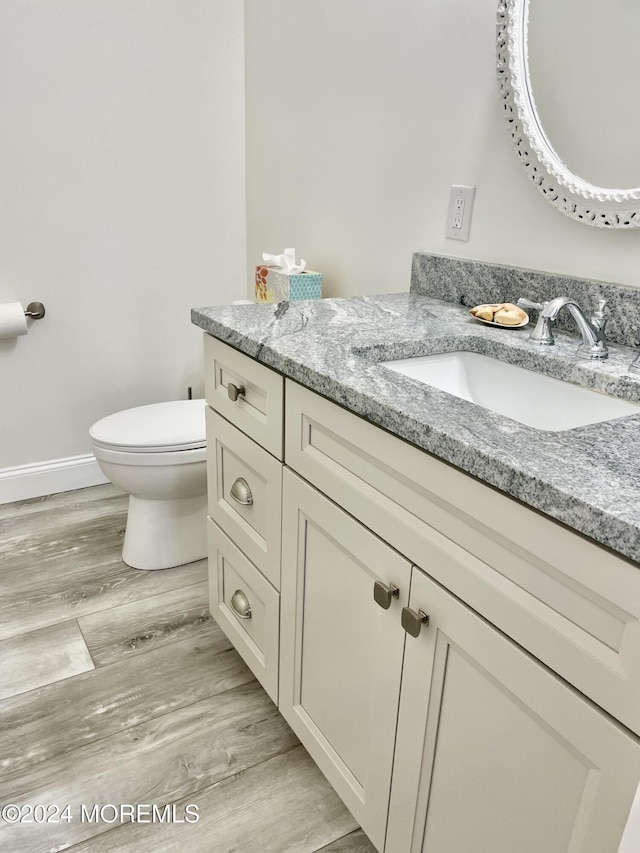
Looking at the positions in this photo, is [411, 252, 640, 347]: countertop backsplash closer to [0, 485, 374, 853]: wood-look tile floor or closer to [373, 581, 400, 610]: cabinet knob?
[373, 581, 400, 610]: cabinet knob

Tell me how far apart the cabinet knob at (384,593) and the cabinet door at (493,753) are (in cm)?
3

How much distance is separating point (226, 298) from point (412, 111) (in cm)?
111

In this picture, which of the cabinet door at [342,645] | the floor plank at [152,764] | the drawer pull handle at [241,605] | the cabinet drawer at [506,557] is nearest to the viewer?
the cabinet drawer at [506,557]

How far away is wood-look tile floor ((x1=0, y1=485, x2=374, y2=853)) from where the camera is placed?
1.19 m

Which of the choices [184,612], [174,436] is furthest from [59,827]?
[174,436]

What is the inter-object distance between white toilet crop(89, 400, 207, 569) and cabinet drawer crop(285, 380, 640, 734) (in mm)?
860

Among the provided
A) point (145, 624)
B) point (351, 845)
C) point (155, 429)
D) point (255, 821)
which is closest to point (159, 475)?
point (155, 429)

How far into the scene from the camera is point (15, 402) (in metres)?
2.19

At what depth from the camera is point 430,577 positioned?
2.72 ft

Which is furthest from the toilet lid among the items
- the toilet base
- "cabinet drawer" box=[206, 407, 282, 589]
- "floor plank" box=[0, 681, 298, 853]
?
"floor plank" box=[0, 681, 298, 853]

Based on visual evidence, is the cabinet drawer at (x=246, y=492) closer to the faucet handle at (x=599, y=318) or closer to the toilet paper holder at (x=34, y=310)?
the faucet handle at (x=599, y=318)

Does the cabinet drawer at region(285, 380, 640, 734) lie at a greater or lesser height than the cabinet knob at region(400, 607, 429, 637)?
greater

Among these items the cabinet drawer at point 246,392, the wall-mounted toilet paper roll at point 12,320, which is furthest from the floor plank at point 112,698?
the wall-mounted toilet paper roll at point 12,320

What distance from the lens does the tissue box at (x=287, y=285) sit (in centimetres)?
180
